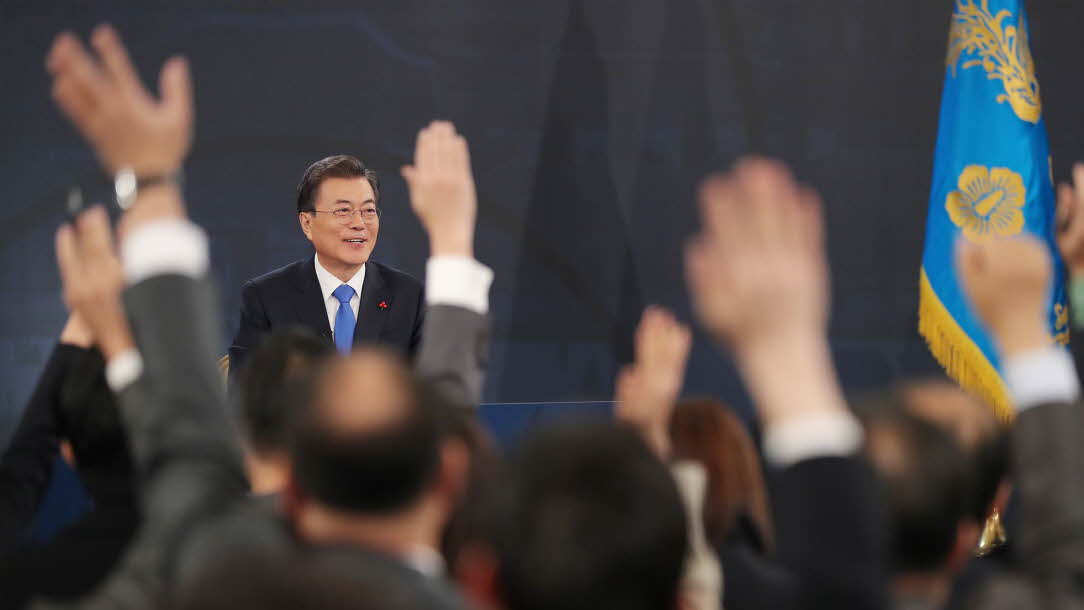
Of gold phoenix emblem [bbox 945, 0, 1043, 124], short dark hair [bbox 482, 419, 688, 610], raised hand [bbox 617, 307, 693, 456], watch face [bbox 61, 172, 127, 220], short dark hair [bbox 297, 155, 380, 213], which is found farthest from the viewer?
watch face [bbox 61, 172, 127, 220]

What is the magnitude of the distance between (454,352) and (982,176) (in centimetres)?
324

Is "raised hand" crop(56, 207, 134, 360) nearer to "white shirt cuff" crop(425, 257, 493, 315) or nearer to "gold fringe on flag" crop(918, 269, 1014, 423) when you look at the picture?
"white shirt cuff" crop(425, 257, 493, 315)

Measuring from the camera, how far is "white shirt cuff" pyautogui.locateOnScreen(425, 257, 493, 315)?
1.45 metres

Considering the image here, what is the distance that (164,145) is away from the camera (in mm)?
1105

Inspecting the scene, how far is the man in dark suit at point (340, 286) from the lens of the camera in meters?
3.62

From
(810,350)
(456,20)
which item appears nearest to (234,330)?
(456,20)

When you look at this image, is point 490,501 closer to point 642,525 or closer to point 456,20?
point 642,525

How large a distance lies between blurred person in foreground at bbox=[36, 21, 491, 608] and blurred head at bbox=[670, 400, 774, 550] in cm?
45

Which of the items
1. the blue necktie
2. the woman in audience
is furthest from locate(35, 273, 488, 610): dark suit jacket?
the blue necktie

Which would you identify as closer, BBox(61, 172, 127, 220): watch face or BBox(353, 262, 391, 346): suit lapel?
BBox(353, 262, 391, 346): suit lapel

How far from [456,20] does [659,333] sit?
340cm

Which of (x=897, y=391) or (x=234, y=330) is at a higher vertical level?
(x=897, y=391)

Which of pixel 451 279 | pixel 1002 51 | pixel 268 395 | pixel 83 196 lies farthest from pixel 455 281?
pixel 83 196

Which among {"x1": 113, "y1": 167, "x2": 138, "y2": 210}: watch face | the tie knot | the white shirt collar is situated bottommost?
the tie knot
